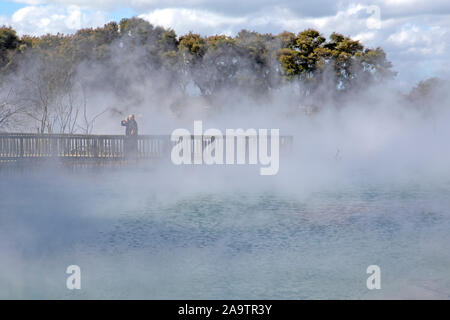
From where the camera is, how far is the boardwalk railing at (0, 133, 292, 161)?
82.2 ft

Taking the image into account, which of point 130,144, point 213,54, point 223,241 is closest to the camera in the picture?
point 223,241

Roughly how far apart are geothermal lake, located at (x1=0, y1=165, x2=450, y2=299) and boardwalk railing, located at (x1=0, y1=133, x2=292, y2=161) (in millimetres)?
7352

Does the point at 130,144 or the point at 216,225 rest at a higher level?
the point at 130,144

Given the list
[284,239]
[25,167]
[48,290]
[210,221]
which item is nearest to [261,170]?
[25,167]

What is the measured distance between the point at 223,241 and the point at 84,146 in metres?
17.4

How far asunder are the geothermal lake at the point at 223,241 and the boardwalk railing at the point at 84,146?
735 centimetres

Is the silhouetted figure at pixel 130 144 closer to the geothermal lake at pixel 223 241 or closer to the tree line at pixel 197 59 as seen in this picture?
the geothermal lake at pixel 223 241

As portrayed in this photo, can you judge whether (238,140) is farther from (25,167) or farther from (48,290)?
(48,290)

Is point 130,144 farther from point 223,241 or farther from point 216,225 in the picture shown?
point 223,241

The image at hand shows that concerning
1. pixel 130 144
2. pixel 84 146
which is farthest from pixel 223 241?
pixel 84 146

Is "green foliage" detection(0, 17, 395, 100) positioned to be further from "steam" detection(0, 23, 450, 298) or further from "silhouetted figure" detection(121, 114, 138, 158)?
"silhouetted figure" detection(121, 114, 138, 158)

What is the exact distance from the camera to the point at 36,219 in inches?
488

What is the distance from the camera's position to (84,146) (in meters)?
26.5
